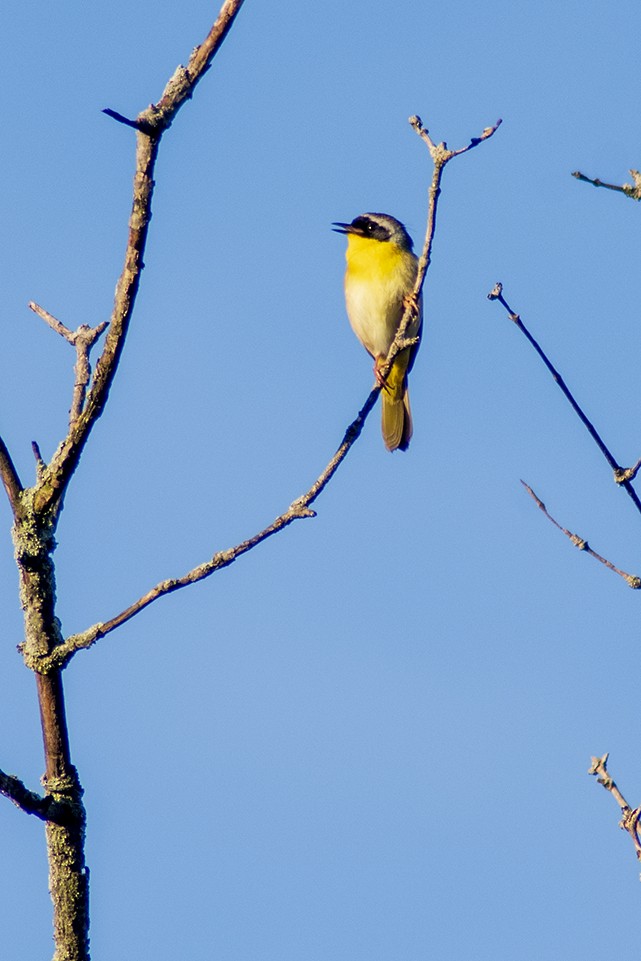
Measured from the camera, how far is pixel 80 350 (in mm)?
3254

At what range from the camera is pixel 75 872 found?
2898mm

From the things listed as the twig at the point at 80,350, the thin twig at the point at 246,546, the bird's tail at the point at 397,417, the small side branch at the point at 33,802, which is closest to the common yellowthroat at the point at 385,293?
the bird's tail at the point at 397,417

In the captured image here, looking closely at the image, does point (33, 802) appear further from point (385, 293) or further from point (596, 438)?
point (385, 293)

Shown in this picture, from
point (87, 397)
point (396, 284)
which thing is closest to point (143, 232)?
point (87, 397)

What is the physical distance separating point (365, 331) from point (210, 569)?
7.19 meters

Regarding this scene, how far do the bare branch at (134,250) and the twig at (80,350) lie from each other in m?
0.07

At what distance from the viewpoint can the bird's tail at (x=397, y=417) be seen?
389 inches

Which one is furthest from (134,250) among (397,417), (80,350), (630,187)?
(397,417)

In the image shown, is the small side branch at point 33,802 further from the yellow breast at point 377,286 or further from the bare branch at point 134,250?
the yellow breast at point 377,286

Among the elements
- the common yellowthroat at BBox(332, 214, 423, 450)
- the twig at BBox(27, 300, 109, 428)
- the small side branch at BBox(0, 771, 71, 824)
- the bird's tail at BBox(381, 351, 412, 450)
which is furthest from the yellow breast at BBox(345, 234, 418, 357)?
the small side branch at BBox(0, 771, 71, 824)

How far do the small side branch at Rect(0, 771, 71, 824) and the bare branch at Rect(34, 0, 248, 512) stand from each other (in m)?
0.71

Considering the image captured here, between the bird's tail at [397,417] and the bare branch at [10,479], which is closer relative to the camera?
the bare branch at [10,479]

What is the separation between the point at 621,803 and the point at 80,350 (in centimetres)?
188

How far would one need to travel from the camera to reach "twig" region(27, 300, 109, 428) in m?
3.04
